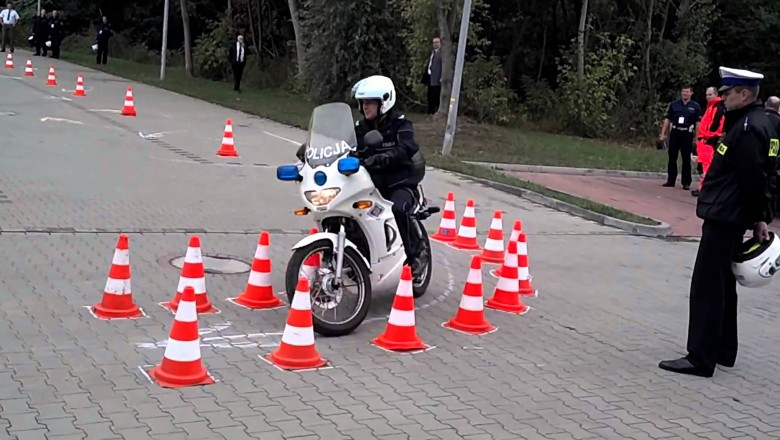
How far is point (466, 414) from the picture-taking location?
601 cm

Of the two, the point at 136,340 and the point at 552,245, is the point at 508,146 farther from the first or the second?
the point at 136,340

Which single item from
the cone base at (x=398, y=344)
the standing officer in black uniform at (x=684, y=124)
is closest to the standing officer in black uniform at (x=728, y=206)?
the cone base at (x=398, y=344)

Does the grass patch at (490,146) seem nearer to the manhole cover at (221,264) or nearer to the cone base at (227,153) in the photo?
the cone base at (227,153)

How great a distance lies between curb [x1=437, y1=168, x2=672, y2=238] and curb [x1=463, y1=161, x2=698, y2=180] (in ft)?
6.44

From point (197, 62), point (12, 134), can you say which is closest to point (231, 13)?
point (197, 62)

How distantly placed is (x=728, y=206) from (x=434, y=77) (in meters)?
19.9

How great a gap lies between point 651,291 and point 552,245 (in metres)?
2.33

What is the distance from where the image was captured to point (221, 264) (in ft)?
31.6

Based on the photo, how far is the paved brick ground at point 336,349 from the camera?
18.8 ft

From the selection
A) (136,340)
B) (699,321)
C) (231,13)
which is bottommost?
(136,340)

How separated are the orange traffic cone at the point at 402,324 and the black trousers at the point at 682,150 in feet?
40.8

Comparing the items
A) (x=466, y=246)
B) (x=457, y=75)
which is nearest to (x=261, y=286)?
(x=466, y=246)

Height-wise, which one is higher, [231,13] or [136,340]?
[231,13]

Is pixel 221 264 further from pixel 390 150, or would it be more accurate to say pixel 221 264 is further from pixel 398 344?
pixel 398 344
